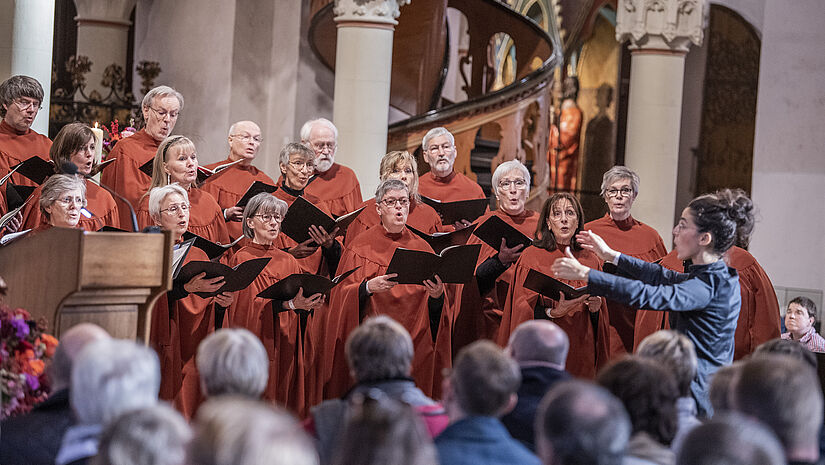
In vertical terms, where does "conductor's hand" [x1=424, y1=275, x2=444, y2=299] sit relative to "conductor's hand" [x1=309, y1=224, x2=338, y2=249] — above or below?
below

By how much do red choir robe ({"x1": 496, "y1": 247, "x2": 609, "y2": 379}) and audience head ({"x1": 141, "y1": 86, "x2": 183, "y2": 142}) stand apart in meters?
2.51

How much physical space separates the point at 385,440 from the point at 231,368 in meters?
0.90

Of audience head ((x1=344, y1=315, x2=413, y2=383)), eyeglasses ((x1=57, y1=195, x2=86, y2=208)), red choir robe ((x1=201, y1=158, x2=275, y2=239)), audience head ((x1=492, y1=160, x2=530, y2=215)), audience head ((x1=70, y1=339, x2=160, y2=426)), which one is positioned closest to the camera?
audience head ((x1=70, y1=339, x2=160, y2=426))

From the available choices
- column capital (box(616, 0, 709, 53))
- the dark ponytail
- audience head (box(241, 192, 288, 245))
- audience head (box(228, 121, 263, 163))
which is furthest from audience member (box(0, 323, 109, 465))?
column capital (box(616, 0, 709, 53))

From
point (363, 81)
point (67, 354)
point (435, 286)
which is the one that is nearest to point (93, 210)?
point (435, 286)

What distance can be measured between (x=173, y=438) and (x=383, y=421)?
0.47 meters

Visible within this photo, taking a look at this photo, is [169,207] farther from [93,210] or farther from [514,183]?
[514,183]

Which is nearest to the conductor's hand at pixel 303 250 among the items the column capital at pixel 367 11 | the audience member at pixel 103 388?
the column capital at pixel 367 11

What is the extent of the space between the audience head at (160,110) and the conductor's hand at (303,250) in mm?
1263

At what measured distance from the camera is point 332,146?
8102 millimetres

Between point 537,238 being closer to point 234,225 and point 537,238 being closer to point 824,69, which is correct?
point 234,225

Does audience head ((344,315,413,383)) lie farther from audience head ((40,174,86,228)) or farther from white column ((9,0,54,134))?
white column ((9,0,54,134))

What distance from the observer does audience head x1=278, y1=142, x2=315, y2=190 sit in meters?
7.54

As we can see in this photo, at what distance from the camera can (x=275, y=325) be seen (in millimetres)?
6859
